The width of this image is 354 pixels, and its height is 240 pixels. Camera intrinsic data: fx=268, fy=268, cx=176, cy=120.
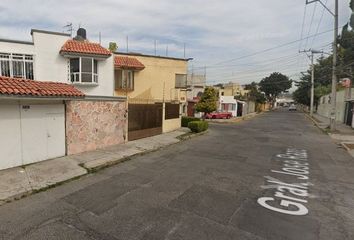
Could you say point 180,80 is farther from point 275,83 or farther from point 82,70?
point 275,83

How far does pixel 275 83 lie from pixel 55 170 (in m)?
92.6

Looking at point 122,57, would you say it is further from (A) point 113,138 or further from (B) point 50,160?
(B) point 50,160

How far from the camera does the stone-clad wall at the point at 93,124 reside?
12.2 metres

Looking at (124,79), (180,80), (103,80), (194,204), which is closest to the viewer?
(194,204)

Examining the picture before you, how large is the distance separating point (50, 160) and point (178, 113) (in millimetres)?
13580

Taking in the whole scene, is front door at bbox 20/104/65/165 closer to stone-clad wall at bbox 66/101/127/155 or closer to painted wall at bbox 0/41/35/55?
stone-clad wall at bbox 66/101/127/155

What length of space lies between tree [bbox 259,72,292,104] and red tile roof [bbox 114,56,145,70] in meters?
78.1

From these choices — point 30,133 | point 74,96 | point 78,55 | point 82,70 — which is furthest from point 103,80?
point 30,133

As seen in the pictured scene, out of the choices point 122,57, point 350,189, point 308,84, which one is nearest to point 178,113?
point 122,57

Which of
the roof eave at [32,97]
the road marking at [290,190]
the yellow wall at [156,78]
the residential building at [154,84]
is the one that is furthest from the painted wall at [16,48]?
the road marking at [290,190]

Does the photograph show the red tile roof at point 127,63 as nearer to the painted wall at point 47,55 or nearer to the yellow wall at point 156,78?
the yellow wall at point 156,78

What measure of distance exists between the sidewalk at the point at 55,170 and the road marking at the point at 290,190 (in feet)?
20.6

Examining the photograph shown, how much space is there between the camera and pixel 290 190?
26.7ft

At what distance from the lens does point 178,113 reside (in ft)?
76.6
